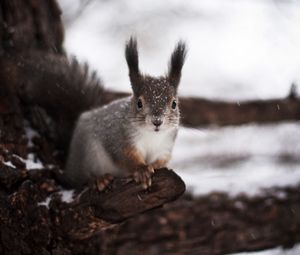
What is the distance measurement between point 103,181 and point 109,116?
31 cm

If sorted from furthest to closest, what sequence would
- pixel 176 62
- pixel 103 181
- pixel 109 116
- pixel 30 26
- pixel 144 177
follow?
pixel 30 26
pixel 109 116
pixel 176 62
pixel 103 181
pixel 144 177

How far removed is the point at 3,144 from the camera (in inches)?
67.7

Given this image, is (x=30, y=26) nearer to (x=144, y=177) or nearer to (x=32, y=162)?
(x=32, y=162)

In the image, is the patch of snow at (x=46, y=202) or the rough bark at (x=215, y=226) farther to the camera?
the rough bark at (x=215, y=226)

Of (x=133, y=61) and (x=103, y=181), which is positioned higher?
(x=133, y=61)

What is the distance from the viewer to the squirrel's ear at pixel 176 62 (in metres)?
1.64

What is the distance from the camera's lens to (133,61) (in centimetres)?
165

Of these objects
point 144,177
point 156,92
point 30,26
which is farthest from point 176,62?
point 30,26

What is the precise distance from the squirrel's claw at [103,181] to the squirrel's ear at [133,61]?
306 mm

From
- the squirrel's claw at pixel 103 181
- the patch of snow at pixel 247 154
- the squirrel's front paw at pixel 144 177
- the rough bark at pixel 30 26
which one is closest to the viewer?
the squirrel's front paw at pixel 144 177

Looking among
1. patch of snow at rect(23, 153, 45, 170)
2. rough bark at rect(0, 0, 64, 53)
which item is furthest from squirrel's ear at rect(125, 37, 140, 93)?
rough bark at rect(0, 0, 64, 53)

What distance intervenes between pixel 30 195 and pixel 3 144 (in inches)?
8.5

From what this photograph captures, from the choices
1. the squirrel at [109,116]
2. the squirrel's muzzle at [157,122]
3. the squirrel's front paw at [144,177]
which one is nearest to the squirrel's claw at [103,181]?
the squirrel at [109,116]

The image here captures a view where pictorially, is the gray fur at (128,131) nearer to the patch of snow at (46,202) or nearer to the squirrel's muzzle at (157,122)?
the squirrel's muzzle at (157,122)
